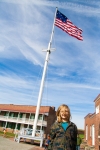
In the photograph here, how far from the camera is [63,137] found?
2484 mm

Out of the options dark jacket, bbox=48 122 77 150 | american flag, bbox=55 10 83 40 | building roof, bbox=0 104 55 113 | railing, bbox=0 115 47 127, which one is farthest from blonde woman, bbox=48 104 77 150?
building roof, bbox=0 104 55 113

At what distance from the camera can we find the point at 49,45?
769 inches

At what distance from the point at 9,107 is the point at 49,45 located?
24.3 meters

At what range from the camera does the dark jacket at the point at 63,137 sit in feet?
8.06

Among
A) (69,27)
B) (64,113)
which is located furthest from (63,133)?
(69,27)

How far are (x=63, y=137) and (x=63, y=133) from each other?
0.06m

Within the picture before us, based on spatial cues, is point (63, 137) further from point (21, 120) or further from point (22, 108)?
point (22, 108)

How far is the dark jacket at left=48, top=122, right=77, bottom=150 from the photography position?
246 centimetres

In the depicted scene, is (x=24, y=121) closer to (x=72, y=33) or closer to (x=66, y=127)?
(x=72, y=33)

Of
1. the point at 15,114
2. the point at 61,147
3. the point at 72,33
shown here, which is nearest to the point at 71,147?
the point at 61,147

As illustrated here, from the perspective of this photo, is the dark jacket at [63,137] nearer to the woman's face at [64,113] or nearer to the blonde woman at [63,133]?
the blonde woman at [63,133]

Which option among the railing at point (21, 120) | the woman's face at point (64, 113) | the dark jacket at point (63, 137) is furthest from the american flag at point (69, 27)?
the railing at point (21, 120)

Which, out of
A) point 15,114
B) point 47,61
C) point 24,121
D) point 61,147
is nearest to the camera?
point 61,147

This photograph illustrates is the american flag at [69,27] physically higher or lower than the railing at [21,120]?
higher
